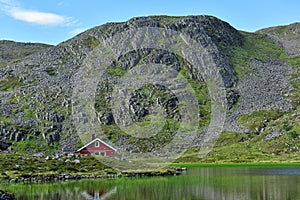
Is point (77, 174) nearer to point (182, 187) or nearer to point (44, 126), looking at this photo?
point (182, 187)

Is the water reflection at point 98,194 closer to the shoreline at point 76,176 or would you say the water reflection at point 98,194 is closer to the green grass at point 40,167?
the shoreline at point 76,176

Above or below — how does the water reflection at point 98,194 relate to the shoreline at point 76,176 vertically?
above

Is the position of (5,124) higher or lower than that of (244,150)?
higher

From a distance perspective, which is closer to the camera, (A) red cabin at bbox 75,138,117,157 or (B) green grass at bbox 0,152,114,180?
(B) green grass at bbox 0,152,114,180

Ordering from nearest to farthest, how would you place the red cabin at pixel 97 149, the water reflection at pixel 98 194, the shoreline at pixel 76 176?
the water reflection at pixel 98 194, the shoreline at pixel 76 176, the red cabin at pixel 97 149

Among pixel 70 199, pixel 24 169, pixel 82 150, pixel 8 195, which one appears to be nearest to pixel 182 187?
pixel 70 199

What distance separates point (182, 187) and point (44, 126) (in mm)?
144181

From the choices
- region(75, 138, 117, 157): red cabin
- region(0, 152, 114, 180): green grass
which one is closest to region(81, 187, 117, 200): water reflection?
region(0, 152, 114, 180): green grass

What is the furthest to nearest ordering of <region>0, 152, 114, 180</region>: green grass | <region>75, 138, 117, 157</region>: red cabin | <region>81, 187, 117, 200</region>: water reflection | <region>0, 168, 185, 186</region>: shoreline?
<region>75, 138, 117, 157</region>: red cabin < <region>0, 152, 114, 180</region>: green grass < <region>0, 168, 185, 186</region>: shoreline < <region>81, 187, 117, 200</region>: water reflection

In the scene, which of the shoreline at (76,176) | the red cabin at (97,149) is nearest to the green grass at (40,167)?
the shoreline at (76,176)

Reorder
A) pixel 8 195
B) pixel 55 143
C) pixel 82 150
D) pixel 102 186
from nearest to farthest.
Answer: pixel 8 195 < pixel 102 186 < pixel 82 150 < pixel 55 143

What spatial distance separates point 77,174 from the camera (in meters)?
86.1

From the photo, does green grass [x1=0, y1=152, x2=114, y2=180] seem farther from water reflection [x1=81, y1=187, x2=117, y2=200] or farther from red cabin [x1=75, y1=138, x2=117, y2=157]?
red cabin [x1=75, y1=138, x2=117, y2=157]

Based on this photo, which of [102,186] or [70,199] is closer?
[70,199]
